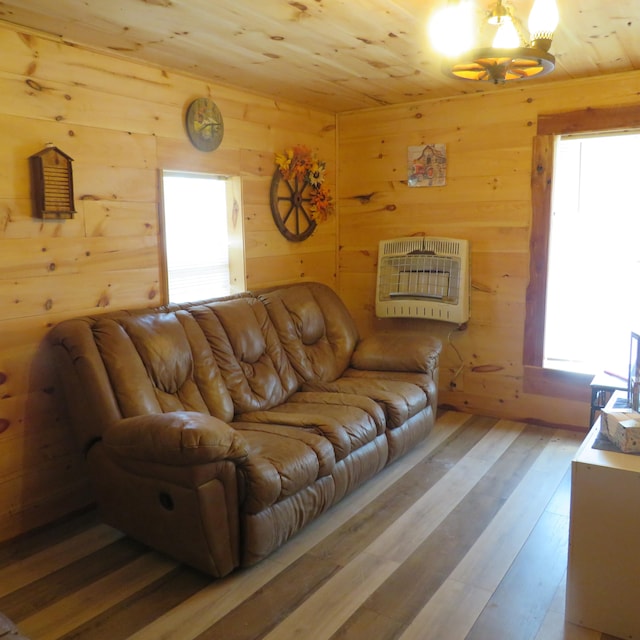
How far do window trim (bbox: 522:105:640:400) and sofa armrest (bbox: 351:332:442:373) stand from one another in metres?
0.70

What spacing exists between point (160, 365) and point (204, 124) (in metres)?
1.48

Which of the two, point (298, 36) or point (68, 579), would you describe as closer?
point (68, 579)

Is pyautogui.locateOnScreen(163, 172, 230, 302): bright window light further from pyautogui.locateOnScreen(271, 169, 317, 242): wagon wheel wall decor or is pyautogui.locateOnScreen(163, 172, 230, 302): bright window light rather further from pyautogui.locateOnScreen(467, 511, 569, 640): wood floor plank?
pyautogui.locateOnScreen(467, 511, 569, 640): wood floor plank

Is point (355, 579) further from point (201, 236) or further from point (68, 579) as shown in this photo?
point (201, 236)

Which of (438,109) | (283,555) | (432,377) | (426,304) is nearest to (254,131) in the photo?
(438,109)

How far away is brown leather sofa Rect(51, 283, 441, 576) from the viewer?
2283 millimetres

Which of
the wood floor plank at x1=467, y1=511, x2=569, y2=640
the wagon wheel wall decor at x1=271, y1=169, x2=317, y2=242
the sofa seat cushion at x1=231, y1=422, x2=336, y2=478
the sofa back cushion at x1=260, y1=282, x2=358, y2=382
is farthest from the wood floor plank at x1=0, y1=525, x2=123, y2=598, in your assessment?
the wagon wheel wall decor at x1=271, y1=169, x2=317, y2=242

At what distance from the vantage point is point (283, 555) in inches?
99.7

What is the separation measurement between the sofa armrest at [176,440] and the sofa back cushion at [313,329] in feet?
4.34

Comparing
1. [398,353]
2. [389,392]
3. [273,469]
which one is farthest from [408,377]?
[273,469]

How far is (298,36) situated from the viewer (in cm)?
273

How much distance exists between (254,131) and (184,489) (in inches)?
96.2

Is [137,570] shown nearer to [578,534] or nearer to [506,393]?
[578,534]

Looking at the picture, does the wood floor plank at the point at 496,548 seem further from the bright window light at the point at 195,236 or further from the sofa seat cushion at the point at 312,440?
the bright window light at the point at 195,236
